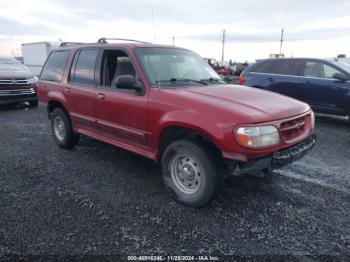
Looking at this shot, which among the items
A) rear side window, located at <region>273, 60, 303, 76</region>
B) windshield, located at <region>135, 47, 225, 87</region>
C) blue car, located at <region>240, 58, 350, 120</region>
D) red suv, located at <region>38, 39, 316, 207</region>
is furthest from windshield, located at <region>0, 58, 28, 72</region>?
rear side window, located at <region>273, 60, 303, 76</region>

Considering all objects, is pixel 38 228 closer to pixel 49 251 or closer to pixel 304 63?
pixel 49 251

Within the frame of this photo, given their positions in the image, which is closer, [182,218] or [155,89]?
[182,218]

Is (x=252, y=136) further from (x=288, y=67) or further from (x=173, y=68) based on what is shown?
(x=288, y=67)

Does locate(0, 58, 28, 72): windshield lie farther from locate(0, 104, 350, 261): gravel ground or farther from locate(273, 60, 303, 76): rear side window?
locate(273, 60, 303, 76): rear side window

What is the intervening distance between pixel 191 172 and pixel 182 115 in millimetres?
686

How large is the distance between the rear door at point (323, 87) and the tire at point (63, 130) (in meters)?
6.01

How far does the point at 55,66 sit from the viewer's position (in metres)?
5.48

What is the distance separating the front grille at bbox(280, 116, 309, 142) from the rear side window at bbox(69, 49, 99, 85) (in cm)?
293

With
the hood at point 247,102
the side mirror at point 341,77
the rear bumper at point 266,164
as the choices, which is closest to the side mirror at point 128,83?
the hood at point 247,102

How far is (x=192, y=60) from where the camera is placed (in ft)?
14.8

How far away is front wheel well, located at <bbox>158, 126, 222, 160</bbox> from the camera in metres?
3.21

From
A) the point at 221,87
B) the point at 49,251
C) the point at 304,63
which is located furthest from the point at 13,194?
the point at 304,63

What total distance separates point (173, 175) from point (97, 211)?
970 mm

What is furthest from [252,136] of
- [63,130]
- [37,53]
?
[37,53]
